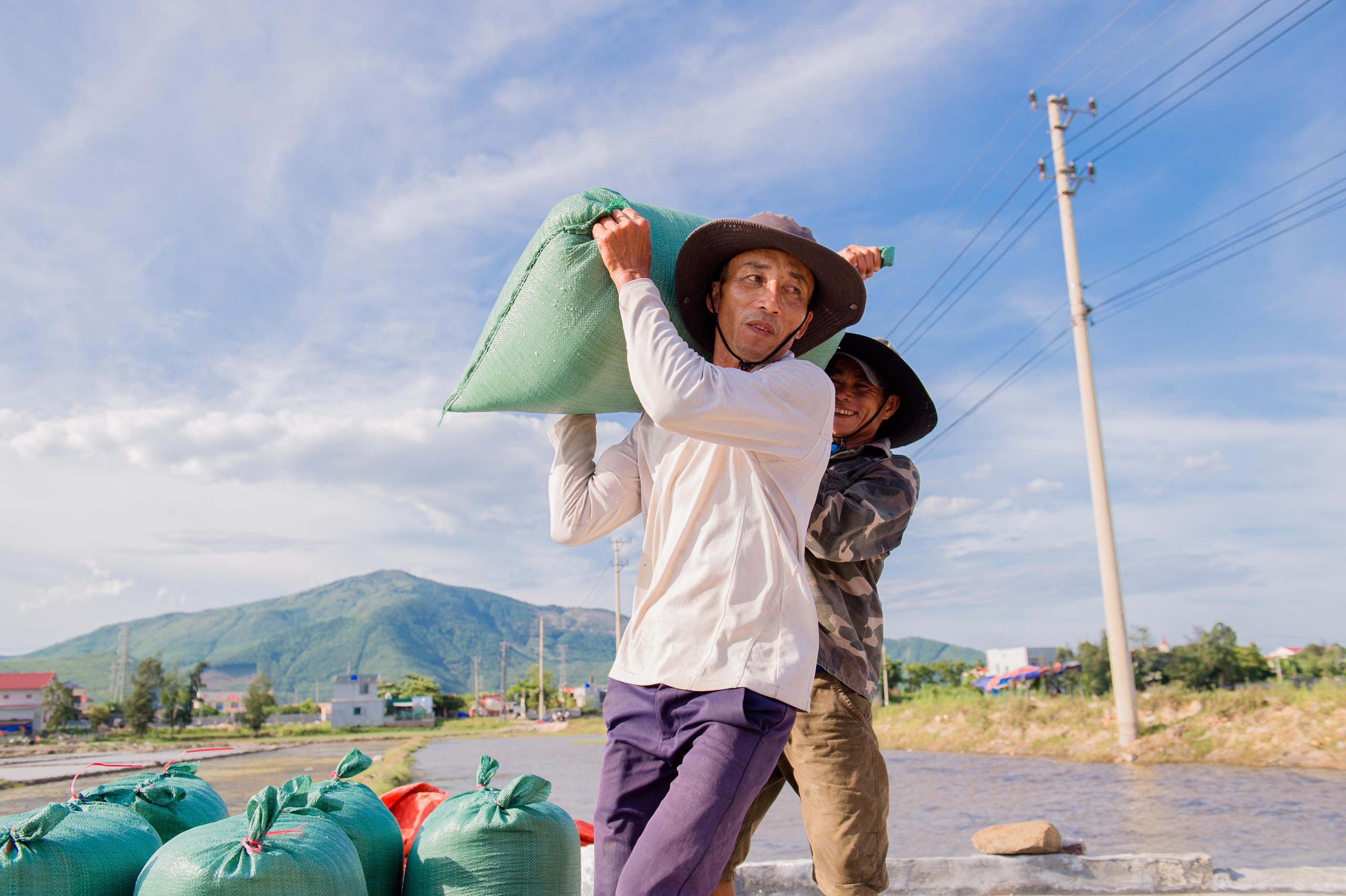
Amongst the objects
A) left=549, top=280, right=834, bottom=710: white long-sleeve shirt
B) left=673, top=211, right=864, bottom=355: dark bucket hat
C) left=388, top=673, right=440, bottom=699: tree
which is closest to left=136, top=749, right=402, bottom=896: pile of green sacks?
left=549, top=280, right=834, bottom=710: white long-sleeve shirt

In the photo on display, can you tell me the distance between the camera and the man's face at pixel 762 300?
187cm

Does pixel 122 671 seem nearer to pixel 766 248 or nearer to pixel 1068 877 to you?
pixel 1068 877

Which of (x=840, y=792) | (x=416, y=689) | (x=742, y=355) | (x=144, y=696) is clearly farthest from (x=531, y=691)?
(x=742, y=355)

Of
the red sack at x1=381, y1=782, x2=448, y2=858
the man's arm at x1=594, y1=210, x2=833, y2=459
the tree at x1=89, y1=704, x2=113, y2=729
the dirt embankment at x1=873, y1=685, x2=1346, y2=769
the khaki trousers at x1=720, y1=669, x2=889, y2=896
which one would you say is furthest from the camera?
the tree at x1=89, y1=704, x2=113, y2=729

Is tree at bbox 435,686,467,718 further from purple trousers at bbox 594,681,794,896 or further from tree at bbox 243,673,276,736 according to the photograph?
purple trousers at bbox 594,681,794,896

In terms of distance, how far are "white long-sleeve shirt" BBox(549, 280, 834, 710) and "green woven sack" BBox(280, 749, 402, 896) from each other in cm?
81

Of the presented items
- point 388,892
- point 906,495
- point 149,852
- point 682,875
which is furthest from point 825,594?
point 149,852

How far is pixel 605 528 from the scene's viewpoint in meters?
2.01

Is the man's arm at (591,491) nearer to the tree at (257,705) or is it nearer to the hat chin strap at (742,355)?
the hat chin strap at (742,355)

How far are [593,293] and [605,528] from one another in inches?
20.8

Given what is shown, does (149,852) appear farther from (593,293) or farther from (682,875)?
(593,293)

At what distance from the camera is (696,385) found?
154cm

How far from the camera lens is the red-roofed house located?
68.0 metres

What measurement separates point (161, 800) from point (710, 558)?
153cm
